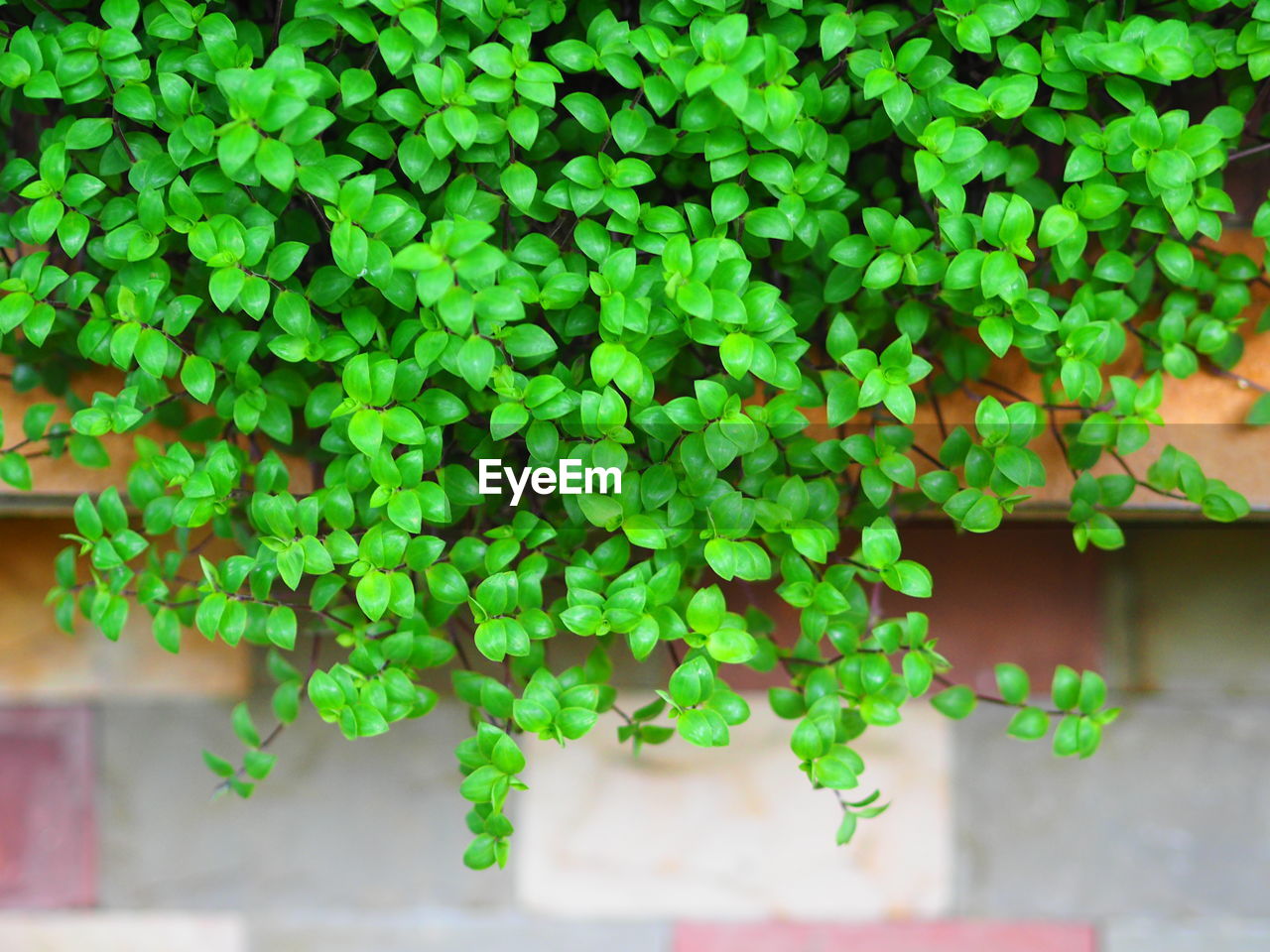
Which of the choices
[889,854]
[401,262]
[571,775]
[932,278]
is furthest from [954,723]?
[401,262]

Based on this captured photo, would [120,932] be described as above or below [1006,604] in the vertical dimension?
below

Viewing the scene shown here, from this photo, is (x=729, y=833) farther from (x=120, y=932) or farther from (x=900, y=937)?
(x=120, y=932)

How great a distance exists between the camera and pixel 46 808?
1.22m

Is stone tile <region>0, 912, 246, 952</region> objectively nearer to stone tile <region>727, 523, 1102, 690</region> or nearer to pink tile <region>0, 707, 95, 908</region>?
pink tile <region>0, 707, 95, 908</region>

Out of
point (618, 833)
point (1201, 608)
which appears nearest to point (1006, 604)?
point (1201, 608)

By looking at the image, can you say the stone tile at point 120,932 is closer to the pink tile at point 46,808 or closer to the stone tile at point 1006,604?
the pink tile at point 46,808

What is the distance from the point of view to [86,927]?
1.23m

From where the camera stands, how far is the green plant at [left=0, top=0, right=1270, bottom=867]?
0.74 meters

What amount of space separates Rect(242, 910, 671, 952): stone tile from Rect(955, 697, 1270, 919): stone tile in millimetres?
411

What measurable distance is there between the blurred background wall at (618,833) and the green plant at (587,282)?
35 centimetres

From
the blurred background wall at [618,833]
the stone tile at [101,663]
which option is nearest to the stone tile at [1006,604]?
the blurred background wall at [618,833]

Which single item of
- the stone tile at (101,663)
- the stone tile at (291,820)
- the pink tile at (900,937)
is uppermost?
the stone tile at (101,663)

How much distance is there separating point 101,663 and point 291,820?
29 centimetres

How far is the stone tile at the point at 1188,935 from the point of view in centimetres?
122
